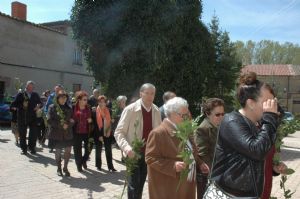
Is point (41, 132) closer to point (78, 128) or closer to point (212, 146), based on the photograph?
point (78, 128)

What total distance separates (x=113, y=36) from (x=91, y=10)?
3.99 feet

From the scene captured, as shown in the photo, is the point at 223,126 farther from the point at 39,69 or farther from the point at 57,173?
the point at 39,69

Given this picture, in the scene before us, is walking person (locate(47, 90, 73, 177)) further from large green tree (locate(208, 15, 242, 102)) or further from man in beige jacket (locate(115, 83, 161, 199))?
large green tree (locate(208, 15, 242, 102))

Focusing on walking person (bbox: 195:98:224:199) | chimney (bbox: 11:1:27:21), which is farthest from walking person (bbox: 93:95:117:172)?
chimney (bbox: 11:1:27:21)

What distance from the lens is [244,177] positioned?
9.20ft

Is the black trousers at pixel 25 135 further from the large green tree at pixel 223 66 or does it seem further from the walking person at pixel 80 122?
the large green tree at pixel 223 66

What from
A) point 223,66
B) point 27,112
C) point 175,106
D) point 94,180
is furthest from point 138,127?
point 223,66

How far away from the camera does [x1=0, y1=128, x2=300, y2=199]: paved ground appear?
7215 millimetres

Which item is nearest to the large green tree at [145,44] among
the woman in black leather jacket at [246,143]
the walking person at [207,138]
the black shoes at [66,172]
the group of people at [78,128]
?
the group of people at [78,128]

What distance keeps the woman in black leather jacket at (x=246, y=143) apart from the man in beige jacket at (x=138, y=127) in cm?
224

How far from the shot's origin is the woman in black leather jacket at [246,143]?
275cm

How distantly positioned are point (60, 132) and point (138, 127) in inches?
150

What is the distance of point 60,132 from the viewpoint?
8750mm

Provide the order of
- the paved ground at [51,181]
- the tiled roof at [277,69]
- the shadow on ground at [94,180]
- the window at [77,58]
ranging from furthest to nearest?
the tiled roof at [277,69]
the window at [77,58]
the shadow on ground at [94,180]
the paved ground at [51,181]
